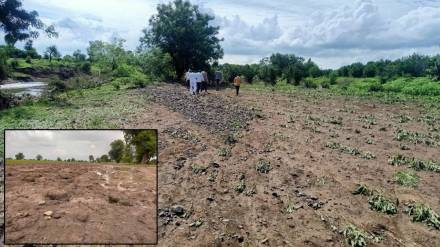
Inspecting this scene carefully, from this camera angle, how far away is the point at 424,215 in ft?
30.8

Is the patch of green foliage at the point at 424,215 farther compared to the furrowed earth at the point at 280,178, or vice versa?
the patch of green foliage at the point at 424,215

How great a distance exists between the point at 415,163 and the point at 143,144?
35.5ft

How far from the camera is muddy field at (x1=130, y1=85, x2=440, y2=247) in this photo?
27.8 ft

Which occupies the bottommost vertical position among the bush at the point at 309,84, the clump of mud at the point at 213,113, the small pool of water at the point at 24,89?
the small pool of water at the point at 24,89

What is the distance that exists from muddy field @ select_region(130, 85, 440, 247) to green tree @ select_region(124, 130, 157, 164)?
4.15m

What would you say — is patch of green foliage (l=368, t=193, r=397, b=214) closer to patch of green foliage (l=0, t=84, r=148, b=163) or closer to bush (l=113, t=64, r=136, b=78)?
patch of green foliage (l=0, t=84, r=148, b=163)

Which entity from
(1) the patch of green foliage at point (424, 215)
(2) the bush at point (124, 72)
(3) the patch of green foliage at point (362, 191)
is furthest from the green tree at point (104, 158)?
(2) the bush at point (124, 72)

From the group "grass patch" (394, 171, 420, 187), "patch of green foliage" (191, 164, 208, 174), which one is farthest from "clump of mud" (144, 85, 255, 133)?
"grass patch" (394, 171, 420, 187)

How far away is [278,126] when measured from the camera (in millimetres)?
17922

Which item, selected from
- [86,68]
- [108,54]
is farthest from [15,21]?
[86,68]

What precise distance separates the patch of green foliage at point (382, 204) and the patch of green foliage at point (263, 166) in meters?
2.53

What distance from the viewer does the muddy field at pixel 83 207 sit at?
3.83 m

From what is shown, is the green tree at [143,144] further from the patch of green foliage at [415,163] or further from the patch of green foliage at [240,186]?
the patch of green foliage at [415,163]

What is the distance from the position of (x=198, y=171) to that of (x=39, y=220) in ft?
24.1
